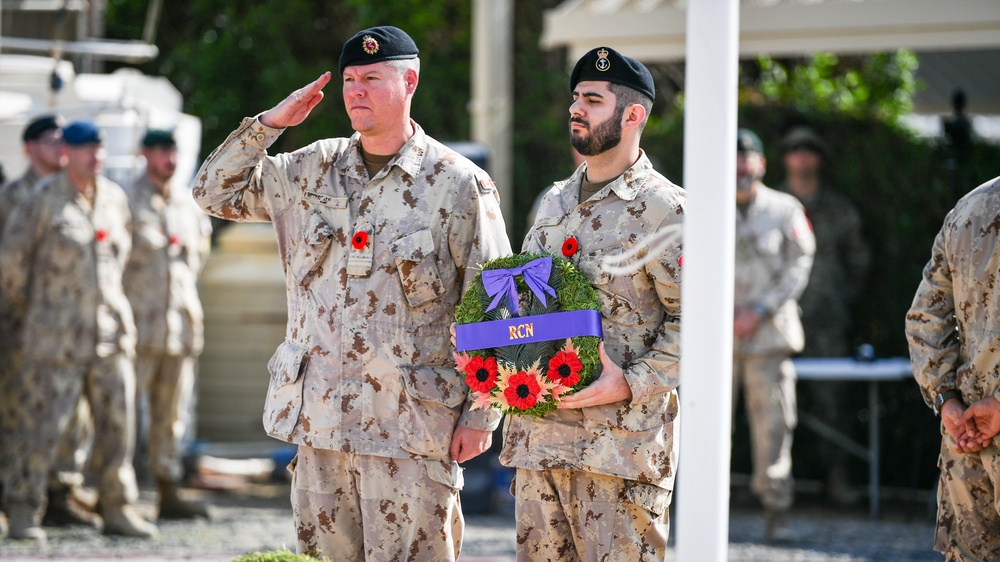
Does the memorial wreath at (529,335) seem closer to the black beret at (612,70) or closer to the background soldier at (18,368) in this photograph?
the black beret at (612,70)

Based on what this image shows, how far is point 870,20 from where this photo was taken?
9.21m

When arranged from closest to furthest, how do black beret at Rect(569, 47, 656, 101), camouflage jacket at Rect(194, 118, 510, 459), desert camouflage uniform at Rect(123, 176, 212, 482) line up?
black beret at Rect(569, 47, 656, 101) → camouflage jacket at Rect(194, 118, 510, 459) → desert camouflage uniform at Rect(123, 176, 212, 482)

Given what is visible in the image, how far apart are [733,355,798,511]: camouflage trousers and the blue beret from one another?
459cm

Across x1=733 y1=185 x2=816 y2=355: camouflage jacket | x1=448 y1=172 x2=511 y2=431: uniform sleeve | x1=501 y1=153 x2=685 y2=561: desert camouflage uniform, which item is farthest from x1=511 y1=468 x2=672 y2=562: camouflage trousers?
x1=733 y1=185 x2=816 y2=355: camouflage jacket

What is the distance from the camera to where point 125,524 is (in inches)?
331

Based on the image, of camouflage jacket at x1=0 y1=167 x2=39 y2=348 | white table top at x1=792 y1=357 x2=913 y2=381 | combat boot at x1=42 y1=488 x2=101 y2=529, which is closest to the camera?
camouflage jacket at x1=0 y1=167 x2=39 y2=348

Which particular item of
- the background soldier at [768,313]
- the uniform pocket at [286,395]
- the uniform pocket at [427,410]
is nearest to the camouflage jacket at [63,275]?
the uniform pocket at [286,395]

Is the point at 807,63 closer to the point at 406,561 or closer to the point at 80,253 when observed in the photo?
the point at 80,253

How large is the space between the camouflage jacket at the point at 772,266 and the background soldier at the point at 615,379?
14.6 feet

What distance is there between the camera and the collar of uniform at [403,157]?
473cm

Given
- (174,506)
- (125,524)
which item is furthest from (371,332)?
(174,506)

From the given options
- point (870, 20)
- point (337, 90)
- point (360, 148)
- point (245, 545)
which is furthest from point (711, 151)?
point (337, 90)

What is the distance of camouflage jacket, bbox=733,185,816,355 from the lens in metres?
8.91

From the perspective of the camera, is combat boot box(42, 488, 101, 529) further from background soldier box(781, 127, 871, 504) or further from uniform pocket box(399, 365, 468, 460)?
background soldier box(781, 127, 871, 504)
